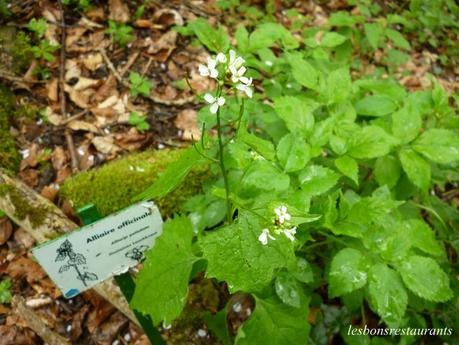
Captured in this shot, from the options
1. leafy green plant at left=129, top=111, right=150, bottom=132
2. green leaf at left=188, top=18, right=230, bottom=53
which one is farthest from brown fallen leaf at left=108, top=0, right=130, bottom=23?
green leaf at left=188, top=18, right=230, bottom=53

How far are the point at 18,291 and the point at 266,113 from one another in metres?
1.79

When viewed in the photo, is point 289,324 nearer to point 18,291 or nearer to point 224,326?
point 224,326

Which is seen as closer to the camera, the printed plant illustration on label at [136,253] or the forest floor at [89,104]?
the printed plant illustration on label at [136,253]

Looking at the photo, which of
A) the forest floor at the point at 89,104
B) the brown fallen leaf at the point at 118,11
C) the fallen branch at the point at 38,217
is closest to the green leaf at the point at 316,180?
the forest floor at the point at 89,104

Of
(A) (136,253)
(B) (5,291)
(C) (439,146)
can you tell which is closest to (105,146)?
(B) (5,291)

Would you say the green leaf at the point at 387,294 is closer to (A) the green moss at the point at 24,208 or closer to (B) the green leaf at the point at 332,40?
(B) the green leaf at the point at 332,40

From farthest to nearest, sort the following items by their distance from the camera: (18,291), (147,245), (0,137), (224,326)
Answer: (0,137), (18,291), (224,326), (147,245)

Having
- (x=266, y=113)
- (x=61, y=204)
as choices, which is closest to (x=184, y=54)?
(x=266, y=113)

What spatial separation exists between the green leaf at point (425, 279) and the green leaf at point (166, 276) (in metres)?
0.94

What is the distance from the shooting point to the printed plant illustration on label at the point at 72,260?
145 centimetres

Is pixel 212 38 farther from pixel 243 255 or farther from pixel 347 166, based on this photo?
pixel 243 255

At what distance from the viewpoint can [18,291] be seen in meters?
2.24

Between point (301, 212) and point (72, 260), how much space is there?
35.7 inches

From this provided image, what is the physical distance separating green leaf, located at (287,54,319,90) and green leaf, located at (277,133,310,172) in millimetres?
583
